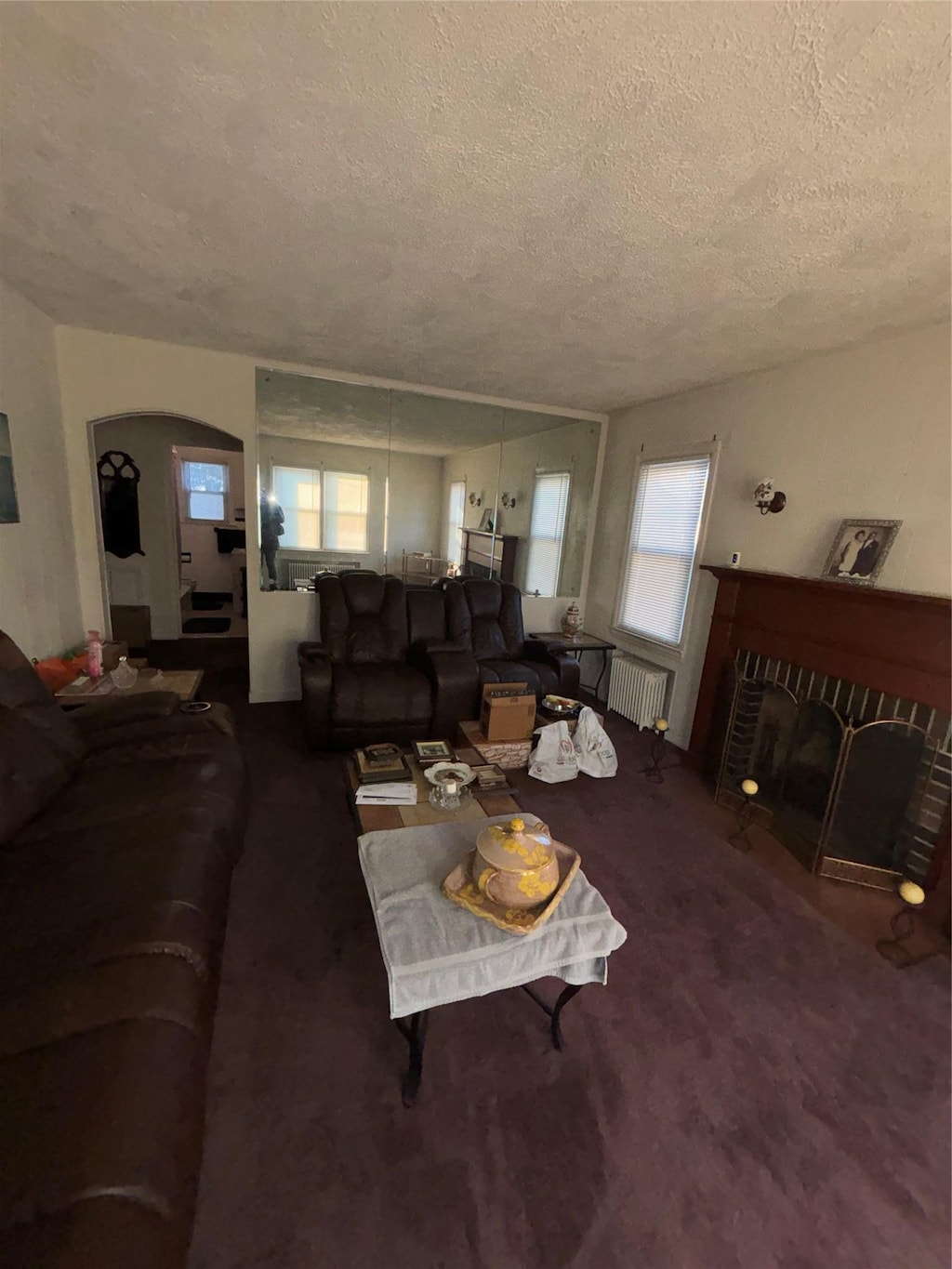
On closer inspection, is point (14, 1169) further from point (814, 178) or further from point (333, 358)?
point (333, 358)

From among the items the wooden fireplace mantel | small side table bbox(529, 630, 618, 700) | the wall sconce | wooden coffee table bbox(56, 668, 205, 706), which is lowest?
wooden coffee table bbox(56, 668, 205, 706)

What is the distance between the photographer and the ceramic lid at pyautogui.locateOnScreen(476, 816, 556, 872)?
4.64 ft

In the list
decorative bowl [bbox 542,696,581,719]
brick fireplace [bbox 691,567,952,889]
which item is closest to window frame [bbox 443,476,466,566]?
decorative bowl [bbox 542,696,581,719]

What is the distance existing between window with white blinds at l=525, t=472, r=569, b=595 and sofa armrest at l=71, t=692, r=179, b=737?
131 inches

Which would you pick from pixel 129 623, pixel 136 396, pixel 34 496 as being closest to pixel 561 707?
pixel 34 496

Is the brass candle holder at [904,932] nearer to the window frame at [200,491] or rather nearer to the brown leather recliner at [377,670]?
the brown leather recliner at [377,670]

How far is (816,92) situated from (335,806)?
3.15 m

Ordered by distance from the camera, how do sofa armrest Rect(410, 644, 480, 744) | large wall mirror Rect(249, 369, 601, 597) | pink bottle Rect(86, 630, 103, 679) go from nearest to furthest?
pink bottle Rect(86, 630, 103, 679) < sofa armrest Rect(410, 644, 480, 744) < large wall mirror Rect(249, 369, 601, 597)

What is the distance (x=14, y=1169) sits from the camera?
837 mm

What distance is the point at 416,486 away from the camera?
4.41 meters

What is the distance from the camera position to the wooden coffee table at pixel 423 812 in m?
1.92

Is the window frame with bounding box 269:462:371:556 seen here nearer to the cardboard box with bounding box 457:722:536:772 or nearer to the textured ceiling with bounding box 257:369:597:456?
the textured ceiling with bounding box 257:369:597:456

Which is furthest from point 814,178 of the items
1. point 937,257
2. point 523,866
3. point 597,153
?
point 523,866

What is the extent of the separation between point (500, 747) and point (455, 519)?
7.98 feet
